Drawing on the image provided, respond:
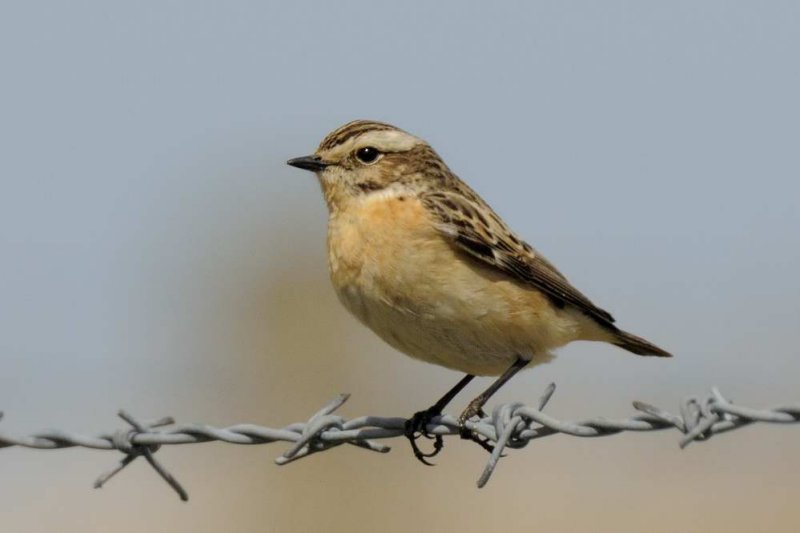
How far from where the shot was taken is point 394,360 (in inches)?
A: 645

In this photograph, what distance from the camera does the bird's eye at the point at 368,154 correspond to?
8172 mm

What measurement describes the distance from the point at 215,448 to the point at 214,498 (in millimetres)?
2421

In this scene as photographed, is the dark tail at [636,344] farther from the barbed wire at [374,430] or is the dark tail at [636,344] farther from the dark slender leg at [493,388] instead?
the barbed wire at [374,430]

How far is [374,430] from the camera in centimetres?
620

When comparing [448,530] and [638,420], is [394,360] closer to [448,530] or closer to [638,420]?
[448,530]

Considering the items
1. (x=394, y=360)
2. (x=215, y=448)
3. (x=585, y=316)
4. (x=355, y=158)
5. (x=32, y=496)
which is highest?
(x=355, y=158)

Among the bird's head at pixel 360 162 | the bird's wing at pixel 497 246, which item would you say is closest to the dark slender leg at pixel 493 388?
the bird's wing at pixel 497 246

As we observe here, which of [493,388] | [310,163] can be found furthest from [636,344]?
[310,163]

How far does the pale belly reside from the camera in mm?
7203

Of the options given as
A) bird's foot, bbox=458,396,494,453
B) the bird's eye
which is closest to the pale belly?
bird's foot, bbox=458,396,494,453

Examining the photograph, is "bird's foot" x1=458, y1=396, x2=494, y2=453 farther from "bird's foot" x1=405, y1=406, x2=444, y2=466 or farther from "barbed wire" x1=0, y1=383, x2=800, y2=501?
"barbed wire" x1=0, y1=383, x2=800, y2=501

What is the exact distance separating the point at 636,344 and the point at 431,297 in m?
1.49

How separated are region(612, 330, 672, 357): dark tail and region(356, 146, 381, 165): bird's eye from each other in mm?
1608

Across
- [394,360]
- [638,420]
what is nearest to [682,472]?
[394,360]
